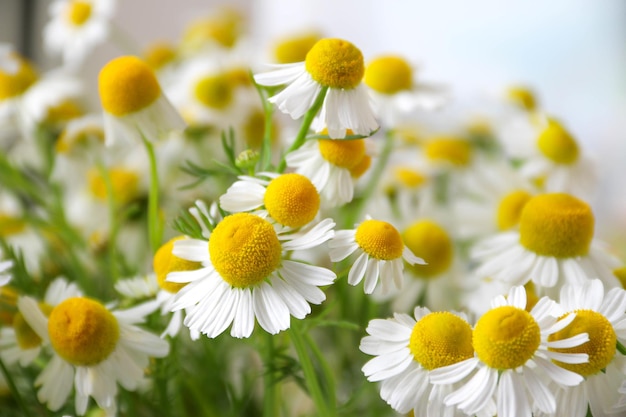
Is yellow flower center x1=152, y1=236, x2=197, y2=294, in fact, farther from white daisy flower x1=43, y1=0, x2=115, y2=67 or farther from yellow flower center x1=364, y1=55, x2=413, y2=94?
white daisy flower x1=43, y1=0, x2=115, y2=67

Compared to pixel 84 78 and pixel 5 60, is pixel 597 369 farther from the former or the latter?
pixel 84 78

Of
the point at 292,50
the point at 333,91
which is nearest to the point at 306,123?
the point at 333,91

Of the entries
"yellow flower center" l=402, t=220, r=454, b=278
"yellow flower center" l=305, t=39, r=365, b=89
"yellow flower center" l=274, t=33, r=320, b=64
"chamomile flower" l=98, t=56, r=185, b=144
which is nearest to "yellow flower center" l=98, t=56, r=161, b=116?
"chamomile flower" l=98, t=56, r=185, b=144

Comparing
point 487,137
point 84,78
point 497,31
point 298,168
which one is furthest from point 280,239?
point 497,31

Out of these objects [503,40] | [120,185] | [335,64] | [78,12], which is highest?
[335,64]

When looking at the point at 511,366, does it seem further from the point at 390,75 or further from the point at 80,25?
the point at 80,25

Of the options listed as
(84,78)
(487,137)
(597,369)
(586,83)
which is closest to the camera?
(597,369)

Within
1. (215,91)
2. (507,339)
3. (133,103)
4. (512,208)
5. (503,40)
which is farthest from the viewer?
(503,40)
